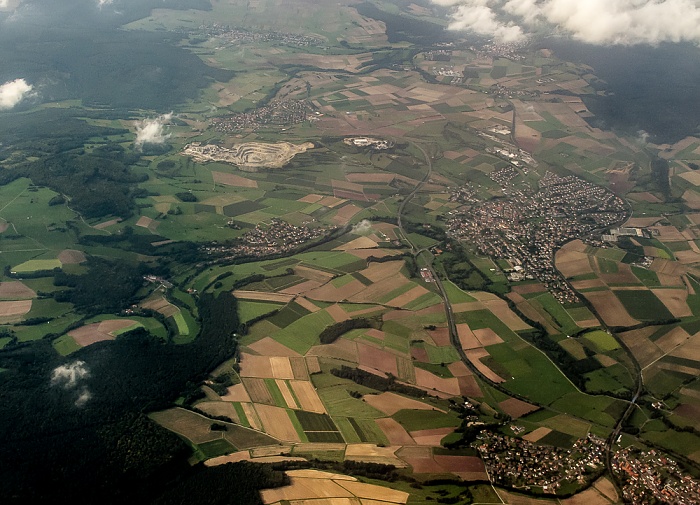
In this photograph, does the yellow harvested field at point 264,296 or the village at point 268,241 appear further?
the village at point 268,241

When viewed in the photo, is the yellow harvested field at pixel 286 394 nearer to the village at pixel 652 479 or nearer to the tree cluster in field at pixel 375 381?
the tree cluster in field at pixel 375 381

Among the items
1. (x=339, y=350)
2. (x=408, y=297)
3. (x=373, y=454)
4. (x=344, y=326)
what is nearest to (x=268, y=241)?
(x=344, y=326)

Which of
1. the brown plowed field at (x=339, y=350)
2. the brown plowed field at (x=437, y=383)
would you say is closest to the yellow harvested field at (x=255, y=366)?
the brown plowed field at (x=339, y=350)

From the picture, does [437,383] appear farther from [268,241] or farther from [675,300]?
[268,241]

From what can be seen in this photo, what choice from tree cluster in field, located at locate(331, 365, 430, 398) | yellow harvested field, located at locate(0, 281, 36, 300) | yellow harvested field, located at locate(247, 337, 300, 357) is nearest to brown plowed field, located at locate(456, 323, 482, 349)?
tree cluster in field, located at locate(331, 365, 430, 398)

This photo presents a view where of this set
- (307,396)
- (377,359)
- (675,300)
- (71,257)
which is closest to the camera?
(307,396)
